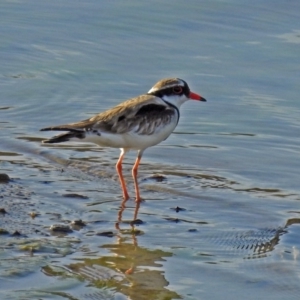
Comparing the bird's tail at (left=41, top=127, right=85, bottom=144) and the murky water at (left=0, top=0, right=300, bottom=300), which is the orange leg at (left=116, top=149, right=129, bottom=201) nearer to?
the murky water at (left=0, top=0, right=300, bottom=300)

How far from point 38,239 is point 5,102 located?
456 centimetres

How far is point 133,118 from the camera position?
331 inches

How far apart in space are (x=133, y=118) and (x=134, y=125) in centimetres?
6

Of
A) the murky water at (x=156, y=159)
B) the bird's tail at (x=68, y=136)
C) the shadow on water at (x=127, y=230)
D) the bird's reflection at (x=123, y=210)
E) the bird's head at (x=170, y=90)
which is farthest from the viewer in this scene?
the bird's head at (x=170, y=90)

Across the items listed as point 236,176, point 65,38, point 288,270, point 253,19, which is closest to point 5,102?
point 65,38

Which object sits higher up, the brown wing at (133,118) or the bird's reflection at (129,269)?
the brown wing at (133,118)

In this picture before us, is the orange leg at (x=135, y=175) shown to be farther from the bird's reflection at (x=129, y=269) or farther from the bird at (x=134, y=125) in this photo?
the bird's reflection at (x=129, y=269)

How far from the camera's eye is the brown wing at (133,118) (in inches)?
321

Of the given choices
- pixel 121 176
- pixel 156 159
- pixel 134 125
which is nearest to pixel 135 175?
pixel 121 176

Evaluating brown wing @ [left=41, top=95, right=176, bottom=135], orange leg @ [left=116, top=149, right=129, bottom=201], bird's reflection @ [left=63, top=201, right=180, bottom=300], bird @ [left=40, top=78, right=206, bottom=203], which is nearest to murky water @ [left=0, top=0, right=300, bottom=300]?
bird's reflection @ [left=63, top=201, right=180, bottom=300]

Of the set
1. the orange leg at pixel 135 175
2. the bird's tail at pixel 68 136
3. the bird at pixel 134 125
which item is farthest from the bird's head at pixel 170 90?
the bird's tail at pixel 68 136

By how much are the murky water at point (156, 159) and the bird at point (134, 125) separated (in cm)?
39

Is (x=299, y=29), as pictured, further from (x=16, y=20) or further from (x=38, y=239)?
(x=38, y=239)

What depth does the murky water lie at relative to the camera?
6211 mm
